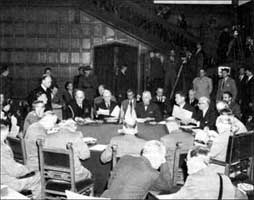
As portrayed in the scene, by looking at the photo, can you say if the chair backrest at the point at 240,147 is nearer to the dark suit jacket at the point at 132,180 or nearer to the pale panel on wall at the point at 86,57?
the dark suit jacket at the point at 132,180

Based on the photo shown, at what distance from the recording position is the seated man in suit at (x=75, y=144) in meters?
4.26

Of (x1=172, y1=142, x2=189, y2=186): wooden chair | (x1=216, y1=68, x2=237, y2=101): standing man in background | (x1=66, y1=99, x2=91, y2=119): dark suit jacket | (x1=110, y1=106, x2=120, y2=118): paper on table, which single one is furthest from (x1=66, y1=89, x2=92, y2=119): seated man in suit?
(x1=216, y1=68, x2=237, y2=101): standing man in background

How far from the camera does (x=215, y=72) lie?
12.7 meters

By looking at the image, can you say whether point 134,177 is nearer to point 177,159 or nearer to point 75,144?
point 177,159

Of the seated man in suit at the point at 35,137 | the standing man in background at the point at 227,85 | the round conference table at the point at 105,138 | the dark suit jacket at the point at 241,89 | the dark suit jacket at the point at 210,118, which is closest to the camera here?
the seated man in suit at the point at 35,137

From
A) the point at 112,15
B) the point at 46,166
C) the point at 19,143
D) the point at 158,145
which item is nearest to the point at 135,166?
the point at 158,145

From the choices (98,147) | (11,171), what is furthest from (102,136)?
(11,171)

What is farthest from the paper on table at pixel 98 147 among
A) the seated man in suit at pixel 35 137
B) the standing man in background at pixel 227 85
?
the standing man in background at pixel 227 85

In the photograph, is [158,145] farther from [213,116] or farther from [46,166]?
[213,116]

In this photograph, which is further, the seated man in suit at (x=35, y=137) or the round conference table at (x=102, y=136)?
the round conference table at (x=102, y=136)

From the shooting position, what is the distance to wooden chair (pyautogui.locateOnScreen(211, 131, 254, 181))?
4.18 meters

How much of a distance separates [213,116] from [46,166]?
341 centimetres

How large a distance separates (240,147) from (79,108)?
3.66 m

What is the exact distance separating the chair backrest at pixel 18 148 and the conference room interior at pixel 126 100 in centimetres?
2
